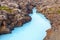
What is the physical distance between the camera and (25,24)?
37.0 meters

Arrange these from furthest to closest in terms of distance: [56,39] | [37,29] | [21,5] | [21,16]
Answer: [21,5]
[21,16]
[37,29]
[56,39]

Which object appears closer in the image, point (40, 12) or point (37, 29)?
point (37, 29)

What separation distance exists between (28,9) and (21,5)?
2156 mm

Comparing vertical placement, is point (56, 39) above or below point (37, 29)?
above

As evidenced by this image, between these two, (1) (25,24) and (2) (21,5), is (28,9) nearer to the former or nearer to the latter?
(2) (21,5)

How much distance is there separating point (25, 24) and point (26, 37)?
7.58 meters

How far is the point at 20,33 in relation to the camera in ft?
105

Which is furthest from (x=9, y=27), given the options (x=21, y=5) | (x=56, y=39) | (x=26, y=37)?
(x=21, y=5)

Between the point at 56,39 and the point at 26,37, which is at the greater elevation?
the point at 56,39

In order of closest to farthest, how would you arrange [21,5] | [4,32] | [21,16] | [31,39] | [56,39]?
[56,39] → [31,39] → [4,32] → [21,16] → [21,5]

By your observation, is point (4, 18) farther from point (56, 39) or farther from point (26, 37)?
point (56, 39)

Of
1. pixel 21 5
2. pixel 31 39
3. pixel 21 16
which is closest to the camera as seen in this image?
pixel 31 39

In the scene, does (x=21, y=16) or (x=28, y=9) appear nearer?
(x=21, y=16)

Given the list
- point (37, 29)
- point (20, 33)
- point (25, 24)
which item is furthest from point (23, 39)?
point (25, 24)
